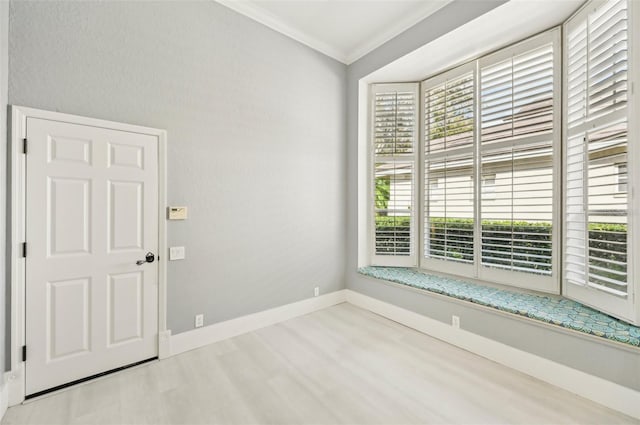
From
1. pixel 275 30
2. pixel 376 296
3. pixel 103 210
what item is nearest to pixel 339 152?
pixel 275 30

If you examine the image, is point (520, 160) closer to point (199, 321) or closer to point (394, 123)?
point (394, 123)

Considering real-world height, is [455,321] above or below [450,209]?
below

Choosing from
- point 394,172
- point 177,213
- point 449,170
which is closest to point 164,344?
point 177,213

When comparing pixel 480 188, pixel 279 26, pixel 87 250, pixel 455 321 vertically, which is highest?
pixel 279 26

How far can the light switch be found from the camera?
97.3 inches

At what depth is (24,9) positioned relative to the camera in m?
1.89

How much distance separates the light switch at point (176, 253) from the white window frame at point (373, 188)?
7.98 ft

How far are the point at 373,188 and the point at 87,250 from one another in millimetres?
3184

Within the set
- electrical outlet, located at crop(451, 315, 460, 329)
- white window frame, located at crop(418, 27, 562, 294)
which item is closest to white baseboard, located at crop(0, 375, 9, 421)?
electrical outlet, located at crop(451, 315, 460, 329)

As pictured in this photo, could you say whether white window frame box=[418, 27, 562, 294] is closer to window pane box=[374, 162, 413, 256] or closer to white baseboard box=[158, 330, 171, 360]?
window pane box=[374, 162, 413, 256]

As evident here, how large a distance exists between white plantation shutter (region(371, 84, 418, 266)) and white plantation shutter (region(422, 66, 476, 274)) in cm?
19

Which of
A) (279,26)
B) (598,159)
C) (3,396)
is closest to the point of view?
(3,396)

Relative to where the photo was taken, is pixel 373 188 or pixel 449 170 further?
pixel 373 188

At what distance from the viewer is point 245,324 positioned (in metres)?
2.94
